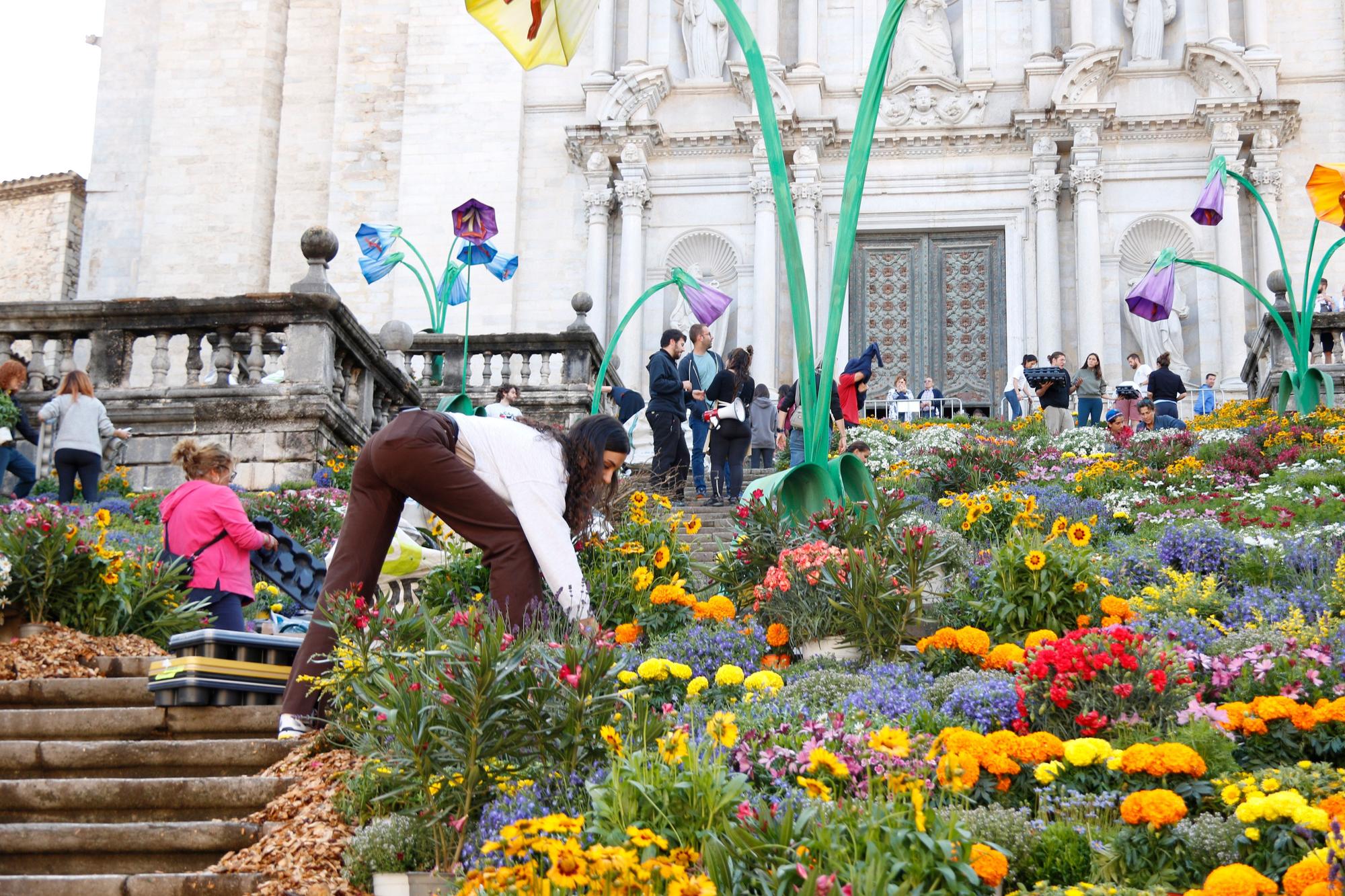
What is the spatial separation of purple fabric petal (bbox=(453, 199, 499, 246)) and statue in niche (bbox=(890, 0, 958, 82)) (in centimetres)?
844

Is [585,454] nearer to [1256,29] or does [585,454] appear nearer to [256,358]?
[256,358]

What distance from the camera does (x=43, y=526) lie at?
27.4 feet

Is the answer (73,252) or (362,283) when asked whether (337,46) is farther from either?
(73,252)

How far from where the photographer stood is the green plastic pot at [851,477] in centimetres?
Result: 927

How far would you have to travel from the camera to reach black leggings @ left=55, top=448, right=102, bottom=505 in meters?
12.9

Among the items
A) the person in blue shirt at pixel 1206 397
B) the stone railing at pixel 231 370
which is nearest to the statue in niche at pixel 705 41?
the person in blue shirt at pixel 1206 397

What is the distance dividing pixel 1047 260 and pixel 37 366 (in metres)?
16.0

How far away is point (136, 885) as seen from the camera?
5.15 meters

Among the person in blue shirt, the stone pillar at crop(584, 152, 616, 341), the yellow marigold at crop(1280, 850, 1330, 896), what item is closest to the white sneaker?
the yellow marigold at crop(1280, 850, 1330, 896)

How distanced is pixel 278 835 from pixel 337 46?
25.8 m

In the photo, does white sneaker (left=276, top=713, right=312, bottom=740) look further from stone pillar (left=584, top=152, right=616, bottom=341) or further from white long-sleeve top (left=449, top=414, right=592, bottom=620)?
stone pillar (left=584, top=152, right=616, bottom=341)

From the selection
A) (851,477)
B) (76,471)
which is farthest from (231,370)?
(851,477)

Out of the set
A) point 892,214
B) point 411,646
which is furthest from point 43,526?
point 892,214

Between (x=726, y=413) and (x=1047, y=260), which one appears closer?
(x=726, y=413)
